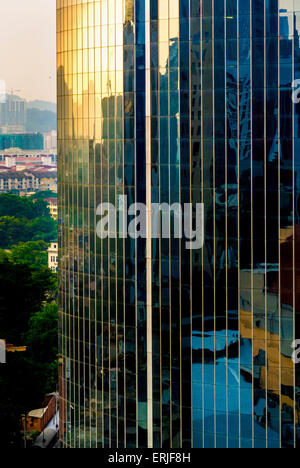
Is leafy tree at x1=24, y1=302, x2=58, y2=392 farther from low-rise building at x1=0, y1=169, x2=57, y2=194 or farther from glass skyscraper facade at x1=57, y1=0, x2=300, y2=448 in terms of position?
low-rise building at x1=0, y1=169, x2=57, y2=194

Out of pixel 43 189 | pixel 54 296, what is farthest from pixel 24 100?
pixel 54 296

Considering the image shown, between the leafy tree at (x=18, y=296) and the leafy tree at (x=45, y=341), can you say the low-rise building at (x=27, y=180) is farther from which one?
the leafy tree at (x=45, y=341)

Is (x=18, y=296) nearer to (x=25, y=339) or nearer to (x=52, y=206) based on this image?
(x=25, y=339)

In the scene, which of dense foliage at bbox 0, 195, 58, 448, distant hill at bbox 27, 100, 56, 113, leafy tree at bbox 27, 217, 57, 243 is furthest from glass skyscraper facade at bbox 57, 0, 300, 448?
leafy tree at bbox 27, 217, 57, 243

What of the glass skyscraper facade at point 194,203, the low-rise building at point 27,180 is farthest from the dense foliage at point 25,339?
the low-rise building at point 27,180

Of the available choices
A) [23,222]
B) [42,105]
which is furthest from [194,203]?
[23,222]

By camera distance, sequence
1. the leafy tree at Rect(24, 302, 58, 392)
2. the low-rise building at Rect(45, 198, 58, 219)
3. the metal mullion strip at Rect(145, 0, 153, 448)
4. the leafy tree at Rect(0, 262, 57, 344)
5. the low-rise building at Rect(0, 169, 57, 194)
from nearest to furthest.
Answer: the metal mullion strip at Rect(145, 0, 153, 448), the leafy tree at Rect(24, 302, 58, 392), the leafy tree at Rect(0, 262, 57, 344), the low-rise building at Rect(45, 198, 58, 219), the low-rise building at Rect(0, 169, 57, 194)
